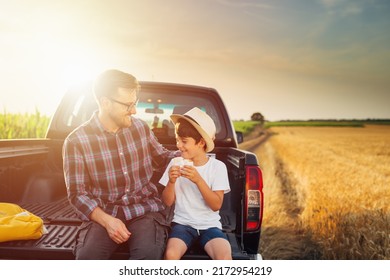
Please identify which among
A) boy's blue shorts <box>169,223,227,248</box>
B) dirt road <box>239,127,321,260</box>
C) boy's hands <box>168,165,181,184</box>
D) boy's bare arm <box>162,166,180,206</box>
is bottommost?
dirt road <box>239,127,321,260</box>

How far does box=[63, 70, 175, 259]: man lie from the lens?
268 cm

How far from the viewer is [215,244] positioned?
9.03ft

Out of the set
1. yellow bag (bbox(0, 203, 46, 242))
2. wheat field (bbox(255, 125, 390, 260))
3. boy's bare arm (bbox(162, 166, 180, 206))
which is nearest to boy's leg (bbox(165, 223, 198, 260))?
boy's bare arm (bbox(162, 166, 180, 206))

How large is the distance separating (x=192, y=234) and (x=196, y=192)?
250mm

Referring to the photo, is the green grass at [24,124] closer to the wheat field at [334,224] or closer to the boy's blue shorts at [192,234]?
the wheat field at [334,224]

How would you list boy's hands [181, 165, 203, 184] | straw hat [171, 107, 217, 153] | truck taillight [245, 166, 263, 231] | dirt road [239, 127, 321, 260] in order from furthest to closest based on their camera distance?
1. dirt road [239, 127, 321, 260]
2. truck taillight [245, 166, 263, 231]
3. straw hat [171, 107, 217, 153]
4. boy's hands [181, 165, 203, 184]

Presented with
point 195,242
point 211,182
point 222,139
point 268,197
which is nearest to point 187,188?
point 211,182

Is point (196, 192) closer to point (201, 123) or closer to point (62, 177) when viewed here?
point (201, 123)

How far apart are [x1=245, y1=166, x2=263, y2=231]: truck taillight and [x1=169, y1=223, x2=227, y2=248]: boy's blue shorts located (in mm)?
255

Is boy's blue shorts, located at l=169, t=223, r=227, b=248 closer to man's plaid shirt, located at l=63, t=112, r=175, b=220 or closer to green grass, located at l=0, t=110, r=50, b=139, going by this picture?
man's plaid shirt, located at l=63, t=112, r=175, b=220

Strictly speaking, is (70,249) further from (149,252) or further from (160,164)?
(160,164)

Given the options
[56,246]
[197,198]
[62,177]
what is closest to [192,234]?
[197,198]

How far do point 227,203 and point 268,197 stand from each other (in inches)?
231

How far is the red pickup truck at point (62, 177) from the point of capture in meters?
A: 2.83
